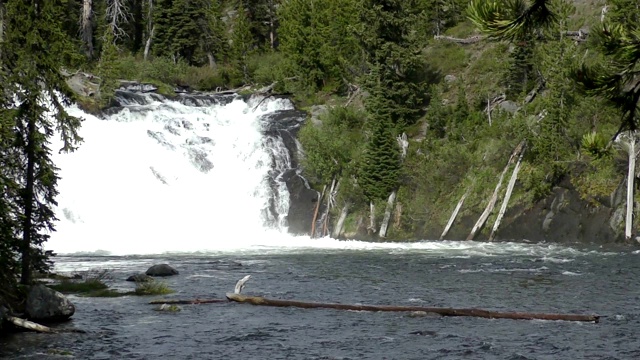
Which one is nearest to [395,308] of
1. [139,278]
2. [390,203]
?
[139,278]

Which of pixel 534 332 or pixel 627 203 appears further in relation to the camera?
pixel 627 203

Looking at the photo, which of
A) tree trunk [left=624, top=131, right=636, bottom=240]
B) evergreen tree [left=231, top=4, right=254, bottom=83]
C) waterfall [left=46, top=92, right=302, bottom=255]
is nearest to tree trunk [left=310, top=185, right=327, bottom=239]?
waterfall [left=46, top=92, right=302, bottom=255]

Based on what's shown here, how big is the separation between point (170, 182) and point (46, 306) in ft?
102

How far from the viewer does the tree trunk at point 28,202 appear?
73.2ft

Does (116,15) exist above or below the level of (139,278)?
above

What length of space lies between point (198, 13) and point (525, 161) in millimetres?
46528

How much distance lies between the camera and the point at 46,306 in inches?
858

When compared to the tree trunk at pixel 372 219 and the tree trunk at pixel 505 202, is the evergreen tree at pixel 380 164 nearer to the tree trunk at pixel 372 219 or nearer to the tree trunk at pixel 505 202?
the tree trunk at pixel 372 219

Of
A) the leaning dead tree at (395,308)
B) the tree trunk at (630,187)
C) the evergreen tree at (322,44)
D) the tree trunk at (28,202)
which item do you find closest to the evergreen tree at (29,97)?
the tree trunk at (28,202)

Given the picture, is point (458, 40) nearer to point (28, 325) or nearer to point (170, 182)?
point (170, 182)

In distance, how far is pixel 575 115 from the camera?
47.2 metres

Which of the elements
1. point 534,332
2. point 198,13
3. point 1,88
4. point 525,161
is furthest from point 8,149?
point 198,13

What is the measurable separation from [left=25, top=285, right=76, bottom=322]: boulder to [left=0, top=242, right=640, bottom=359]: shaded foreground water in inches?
18.2

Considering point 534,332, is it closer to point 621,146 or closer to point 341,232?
point 621,146
